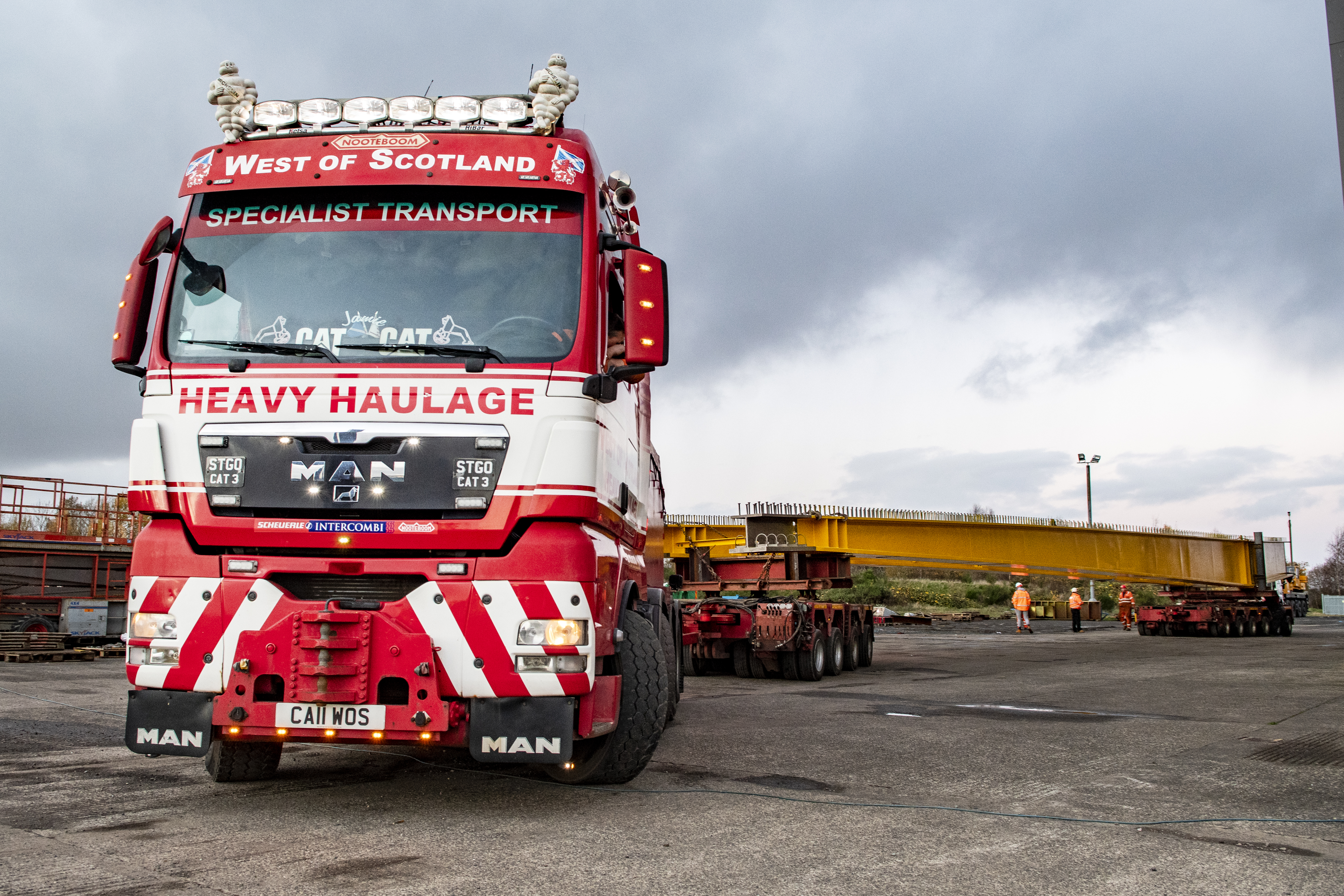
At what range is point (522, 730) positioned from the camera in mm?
4809

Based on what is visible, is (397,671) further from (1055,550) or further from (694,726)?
(1055,550)

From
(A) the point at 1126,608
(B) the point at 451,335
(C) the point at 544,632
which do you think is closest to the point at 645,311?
(B) the point at 451,335

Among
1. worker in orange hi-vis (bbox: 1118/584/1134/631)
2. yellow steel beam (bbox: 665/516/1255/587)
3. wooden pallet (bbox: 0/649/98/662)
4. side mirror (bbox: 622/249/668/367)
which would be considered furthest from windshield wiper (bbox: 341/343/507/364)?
worker in orange hi-vis (bbox: 1118/584/1134/631)

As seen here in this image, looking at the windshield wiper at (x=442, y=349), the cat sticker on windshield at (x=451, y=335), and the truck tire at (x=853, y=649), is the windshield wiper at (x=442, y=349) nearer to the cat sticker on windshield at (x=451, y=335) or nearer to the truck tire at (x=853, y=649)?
the cat sticker on windshield at (x=451, y=335)

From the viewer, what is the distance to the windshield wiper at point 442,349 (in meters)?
5.07

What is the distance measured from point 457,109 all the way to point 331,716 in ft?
11.0

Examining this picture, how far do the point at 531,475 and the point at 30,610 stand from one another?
56.9 ft

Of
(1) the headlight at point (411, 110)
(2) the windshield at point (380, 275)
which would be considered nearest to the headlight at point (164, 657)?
(2) the windshield at point (380, 275)

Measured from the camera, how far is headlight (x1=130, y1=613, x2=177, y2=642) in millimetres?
4984

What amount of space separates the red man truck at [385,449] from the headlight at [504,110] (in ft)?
0.65

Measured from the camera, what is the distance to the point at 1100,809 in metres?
5.50

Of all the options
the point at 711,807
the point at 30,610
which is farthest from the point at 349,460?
the point at 30,610

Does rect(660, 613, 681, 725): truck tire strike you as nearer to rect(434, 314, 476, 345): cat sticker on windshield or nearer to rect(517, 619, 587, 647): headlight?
rect(517, 619, 587, 647): headlight

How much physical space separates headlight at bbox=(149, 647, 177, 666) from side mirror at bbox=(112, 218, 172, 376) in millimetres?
1479
